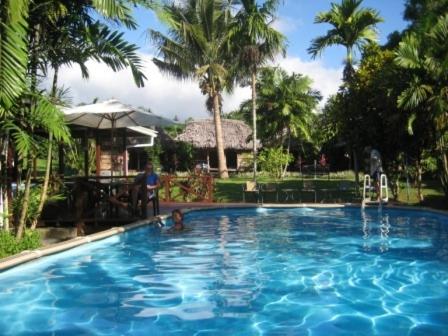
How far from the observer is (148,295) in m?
6.59

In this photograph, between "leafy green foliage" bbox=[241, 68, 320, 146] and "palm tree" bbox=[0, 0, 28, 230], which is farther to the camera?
"leafy green foliage" bbox=[241, 68, 320, 146]

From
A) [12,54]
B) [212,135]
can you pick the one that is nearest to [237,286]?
[12,54]

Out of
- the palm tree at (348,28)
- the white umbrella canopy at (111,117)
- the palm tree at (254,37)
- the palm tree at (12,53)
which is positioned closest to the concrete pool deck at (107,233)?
the palm tree at (12,53)

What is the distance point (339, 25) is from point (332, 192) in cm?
714

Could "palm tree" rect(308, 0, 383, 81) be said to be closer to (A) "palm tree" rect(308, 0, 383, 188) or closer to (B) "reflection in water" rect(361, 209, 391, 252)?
(A) "palm tree" rect(308, 0, 383, 188)

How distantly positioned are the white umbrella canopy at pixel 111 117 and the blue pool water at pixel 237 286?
275 cm

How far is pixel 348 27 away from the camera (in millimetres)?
21609

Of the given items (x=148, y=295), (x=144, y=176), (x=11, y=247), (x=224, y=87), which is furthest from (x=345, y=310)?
(x=224, y=87)

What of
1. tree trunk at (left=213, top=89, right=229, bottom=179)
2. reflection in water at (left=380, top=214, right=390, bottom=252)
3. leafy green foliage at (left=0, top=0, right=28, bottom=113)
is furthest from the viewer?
tree trunk at (left=213, top=89, right=229, bottom=179)

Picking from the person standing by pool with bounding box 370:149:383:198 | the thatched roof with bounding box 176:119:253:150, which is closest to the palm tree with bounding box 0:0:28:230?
the person standing by pool with bounding box 370:149:383:198

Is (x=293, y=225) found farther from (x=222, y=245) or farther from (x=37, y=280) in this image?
(x=37, y=280)

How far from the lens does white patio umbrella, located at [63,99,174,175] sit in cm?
1138

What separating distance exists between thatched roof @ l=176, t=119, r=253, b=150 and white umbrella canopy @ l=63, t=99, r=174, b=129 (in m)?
25.8

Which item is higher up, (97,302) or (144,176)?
(144,176)
